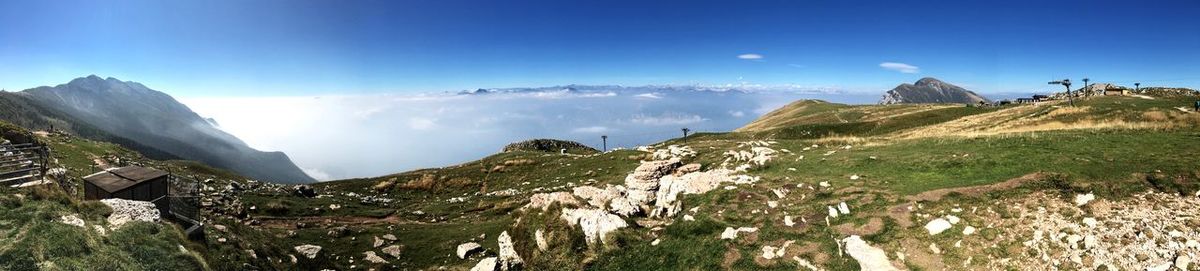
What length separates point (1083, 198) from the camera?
19000 millimetres

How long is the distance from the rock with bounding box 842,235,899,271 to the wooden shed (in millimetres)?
33292

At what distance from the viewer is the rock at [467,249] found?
33.6 meters

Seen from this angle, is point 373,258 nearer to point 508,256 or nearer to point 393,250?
point 393,250

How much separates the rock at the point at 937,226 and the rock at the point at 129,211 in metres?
32.6

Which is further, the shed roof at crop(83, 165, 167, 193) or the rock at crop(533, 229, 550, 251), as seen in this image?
the rock at crop(533, 229, 550, 251)

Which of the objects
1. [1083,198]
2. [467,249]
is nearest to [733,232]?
[1083,198]

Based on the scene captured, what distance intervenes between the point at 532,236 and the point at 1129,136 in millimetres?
36799

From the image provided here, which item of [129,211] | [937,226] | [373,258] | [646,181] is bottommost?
[373,258]

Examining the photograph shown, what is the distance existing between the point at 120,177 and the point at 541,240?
22105mm

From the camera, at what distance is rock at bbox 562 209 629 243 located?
2506cm

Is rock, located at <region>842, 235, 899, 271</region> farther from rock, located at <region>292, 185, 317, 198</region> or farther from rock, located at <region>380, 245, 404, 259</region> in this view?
rock, located at <region>292, 185, 317, 198</region>

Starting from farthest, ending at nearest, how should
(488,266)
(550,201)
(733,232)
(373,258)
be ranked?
(373,258) < (550,201) < (488,266) < (733,232)

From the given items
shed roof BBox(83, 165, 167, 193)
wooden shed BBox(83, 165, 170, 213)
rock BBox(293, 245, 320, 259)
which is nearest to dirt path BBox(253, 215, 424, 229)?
rock BBox(293, 245, 320, 259)

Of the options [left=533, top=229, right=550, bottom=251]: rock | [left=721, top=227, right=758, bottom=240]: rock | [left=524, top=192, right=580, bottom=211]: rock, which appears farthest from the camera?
[left=524, top=192, right=580, bottom=211]: rock
